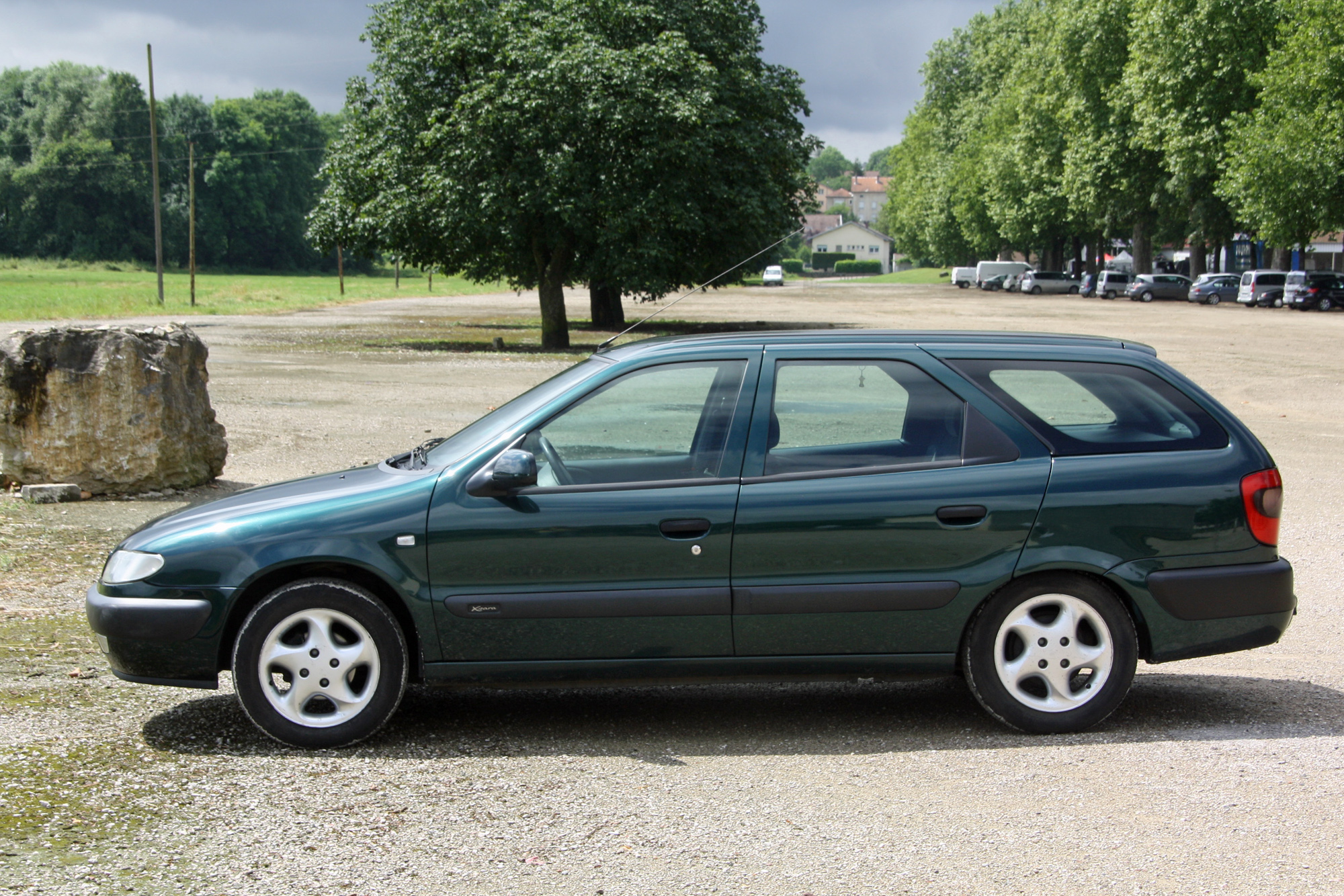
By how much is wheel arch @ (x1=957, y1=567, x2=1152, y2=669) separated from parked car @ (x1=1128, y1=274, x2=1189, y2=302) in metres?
64.4

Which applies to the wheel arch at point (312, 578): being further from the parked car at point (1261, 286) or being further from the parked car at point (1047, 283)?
the parked car at point (1047, 283)

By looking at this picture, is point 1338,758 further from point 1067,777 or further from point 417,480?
point 417,480

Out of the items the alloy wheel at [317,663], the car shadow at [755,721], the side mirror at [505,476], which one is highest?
the side mirror at [505,476]

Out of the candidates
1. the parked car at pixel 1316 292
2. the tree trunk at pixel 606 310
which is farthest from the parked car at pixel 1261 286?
the tree trunk at pixel 606 310

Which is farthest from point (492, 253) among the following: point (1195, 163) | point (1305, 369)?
point (1195, 163)

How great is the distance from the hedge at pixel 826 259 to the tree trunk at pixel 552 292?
130248 mm

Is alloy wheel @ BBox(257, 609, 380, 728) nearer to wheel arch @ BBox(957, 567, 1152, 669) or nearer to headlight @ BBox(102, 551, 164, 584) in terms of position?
headlight @ BBox(102, 551, 164, 584)

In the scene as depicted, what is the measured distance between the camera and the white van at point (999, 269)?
84425 millimetres

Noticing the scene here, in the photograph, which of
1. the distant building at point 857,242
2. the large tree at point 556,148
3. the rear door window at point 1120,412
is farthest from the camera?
the distant building at point 857,242

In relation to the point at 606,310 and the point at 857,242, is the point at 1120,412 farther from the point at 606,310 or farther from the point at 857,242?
the point at 857,242

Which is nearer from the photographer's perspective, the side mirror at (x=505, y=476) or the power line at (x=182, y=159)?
the side mirror at (x=505, y=476)

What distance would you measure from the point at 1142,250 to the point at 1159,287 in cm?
424

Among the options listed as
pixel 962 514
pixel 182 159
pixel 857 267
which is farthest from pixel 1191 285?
pixel 182 159

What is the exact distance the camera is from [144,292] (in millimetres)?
64062
